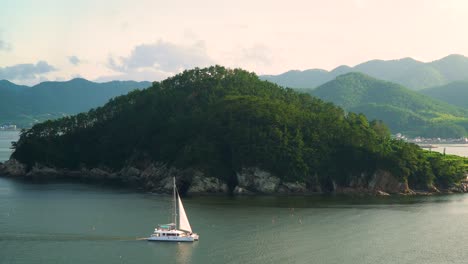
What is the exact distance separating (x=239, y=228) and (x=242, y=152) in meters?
46.8

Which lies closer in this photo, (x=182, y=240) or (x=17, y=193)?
(x=182, y=240)

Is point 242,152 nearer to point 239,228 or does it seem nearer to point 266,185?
point 266,185

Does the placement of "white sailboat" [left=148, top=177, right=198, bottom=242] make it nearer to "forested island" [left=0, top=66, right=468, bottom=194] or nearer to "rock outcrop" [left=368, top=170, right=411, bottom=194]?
"forested island" [left=0, top=66, right=468, bottom=194]

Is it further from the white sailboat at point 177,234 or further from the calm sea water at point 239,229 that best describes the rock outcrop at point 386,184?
the white sailboat at point 177,234

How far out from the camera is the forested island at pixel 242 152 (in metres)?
138

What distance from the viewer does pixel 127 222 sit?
98.0m

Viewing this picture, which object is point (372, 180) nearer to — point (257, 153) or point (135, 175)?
point (257, 153)

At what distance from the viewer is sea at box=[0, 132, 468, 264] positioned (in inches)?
3061

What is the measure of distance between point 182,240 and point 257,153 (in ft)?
184

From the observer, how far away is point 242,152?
139375 millimetres

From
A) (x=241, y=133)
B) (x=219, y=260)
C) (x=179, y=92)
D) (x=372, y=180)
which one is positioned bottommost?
(x=219, y=260)

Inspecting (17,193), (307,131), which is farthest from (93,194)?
(307,131)

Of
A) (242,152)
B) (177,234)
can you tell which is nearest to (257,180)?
(242,152)

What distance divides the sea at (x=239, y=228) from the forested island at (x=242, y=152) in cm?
869
